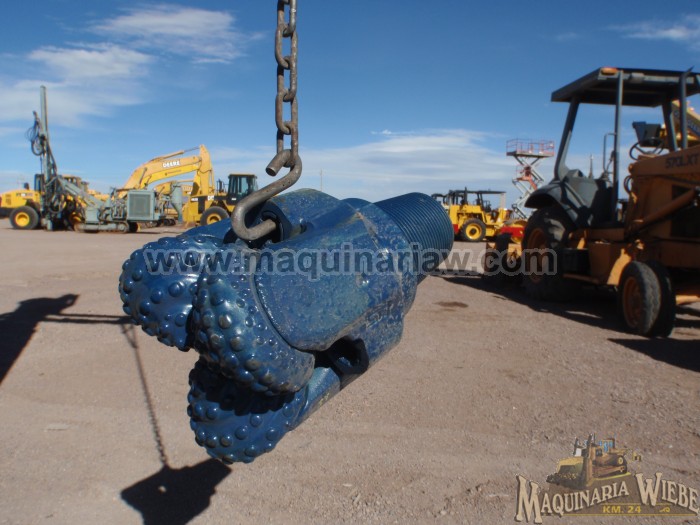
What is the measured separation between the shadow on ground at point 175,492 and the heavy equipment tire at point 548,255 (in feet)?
21.1

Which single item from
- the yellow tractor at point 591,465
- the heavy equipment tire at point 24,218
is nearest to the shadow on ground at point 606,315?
the yellow tractor at point 591,465

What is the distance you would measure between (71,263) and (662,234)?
11013 millimetres

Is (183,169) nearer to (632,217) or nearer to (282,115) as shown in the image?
(632,217)

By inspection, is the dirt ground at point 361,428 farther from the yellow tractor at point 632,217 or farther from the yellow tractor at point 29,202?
the yellow tractor at point 29,202

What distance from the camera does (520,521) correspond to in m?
2.76

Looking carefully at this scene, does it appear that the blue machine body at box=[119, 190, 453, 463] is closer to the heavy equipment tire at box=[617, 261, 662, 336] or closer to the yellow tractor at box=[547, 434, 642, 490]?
the yellow tractor at box=[547, 434, 642, 490]

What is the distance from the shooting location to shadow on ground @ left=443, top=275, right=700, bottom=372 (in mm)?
5653

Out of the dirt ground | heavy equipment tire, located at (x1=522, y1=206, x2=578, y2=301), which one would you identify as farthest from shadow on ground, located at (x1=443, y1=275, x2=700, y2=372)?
heavy equipment tire, located at (x1=522, y1=206, x2=578, y2=301)

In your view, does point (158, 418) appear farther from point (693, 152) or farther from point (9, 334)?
point (693, 152)

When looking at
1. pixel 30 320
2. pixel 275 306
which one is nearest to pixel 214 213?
pixel 30 320

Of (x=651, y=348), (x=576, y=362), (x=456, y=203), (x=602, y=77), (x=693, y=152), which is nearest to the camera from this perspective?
(x=576, y=362)

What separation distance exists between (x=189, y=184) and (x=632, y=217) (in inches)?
914

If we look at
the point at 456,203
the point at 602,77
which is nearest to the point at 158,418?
the point at 602,77

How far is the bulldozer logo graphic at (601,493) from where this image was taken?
2877 millimetres
